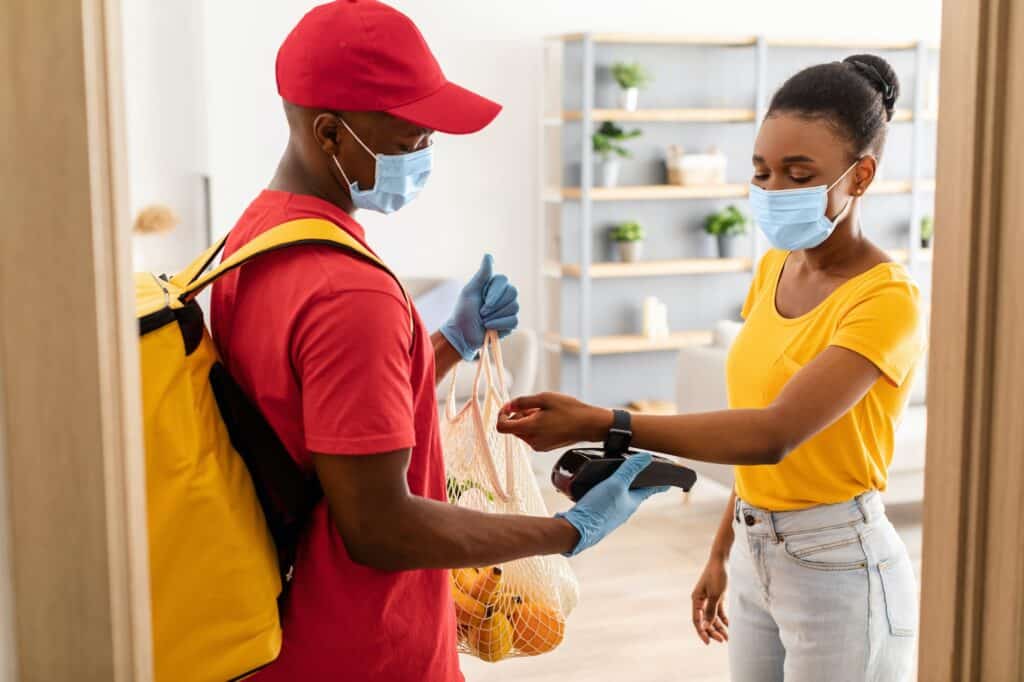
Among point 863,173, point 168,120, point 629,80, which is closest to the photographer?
point 863,173

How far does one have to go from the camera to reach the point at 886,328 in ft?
4.73

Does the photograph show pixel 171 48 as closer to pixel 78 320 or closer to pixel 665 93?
pixel 665 93

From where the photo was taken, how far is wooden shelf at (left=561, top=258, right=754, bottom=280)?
5.84 metres

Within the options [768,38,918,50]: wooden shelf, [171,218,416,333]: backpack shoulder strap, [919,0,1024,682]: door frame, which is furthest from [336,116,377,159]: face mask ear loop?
[768,38,918,50]: wooden shelf

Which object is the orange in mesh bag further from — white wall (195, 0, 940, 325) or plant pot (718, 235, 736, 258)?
plant pot (718, 235, 736, 258)

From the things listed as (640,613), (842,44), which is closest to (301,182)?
(640,613)

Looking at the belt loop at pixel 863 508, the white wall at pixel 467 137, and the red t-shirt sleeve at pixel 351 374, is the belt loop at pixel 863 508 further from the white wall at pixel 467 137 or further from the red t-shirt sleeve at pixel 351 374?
the white wall at pixel 467 137

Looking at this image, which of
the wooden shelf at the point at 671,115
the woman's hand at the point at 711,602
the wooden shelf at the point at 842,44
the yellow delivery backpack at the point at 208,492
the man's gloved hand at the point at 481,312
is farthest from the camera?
the wooden shelf at the point at 842,44

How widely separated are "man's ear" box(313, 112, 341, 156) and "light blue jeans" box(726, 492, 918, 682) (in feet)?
2.59

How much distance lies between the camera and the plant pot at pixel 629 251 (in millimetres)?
5926

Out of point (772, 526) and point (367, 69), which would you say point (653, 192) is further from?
point (367, 69)

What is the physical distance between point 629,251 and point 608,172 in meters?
0.45

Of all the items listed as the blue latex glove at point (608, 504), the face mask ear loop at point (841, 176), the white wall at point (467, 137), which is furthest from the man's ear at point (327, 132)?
the white wall at point (467, 137)

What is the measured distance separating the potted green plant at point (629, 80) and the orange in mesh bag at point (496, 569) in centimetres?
420
